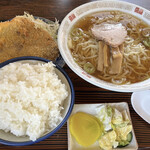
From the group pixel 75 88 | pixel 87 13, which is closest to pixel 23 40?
pixel 75 88

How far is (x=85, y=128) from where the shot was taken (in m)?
1.46

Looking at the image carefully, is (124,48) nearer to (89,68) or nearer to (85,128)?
(89,68)

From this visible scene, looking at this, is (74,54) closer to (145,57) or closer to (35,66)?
(35,66)

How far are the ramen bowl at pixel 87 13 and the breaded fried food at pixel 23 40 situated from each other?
0.58 ft

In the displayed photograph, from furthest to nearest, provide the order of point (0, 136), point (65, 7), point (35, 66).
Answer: point (65, 7), point (35, 66), point (0, 136)

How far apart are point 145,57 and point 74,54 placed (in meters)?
0.85

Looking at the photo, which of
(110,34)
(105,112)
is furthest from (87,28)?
(105,112)

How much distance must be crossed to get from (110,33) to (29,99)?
1.18m

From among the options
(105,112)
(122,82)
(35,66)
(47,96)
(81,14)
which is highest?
(81,14)

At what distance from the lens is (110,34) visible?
6.15ft

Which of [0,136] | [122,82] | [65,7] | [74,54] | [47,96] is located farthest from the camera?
[65,7]

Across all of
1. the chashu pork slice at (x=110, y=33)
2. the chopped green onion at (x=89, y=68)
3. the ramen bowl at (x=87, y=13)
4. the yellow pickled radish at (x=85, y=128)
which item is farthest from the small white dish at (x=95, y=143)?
→ the chashu pork slice at (x=110, y=33)

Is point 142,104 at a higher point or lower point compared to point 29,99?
lower

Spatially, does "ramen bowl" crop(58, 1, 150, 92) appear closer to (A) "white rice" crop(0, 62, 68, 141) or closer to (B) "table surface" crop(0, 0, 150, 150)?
(B) "table surface" crop(0, 0, 150, 150)
